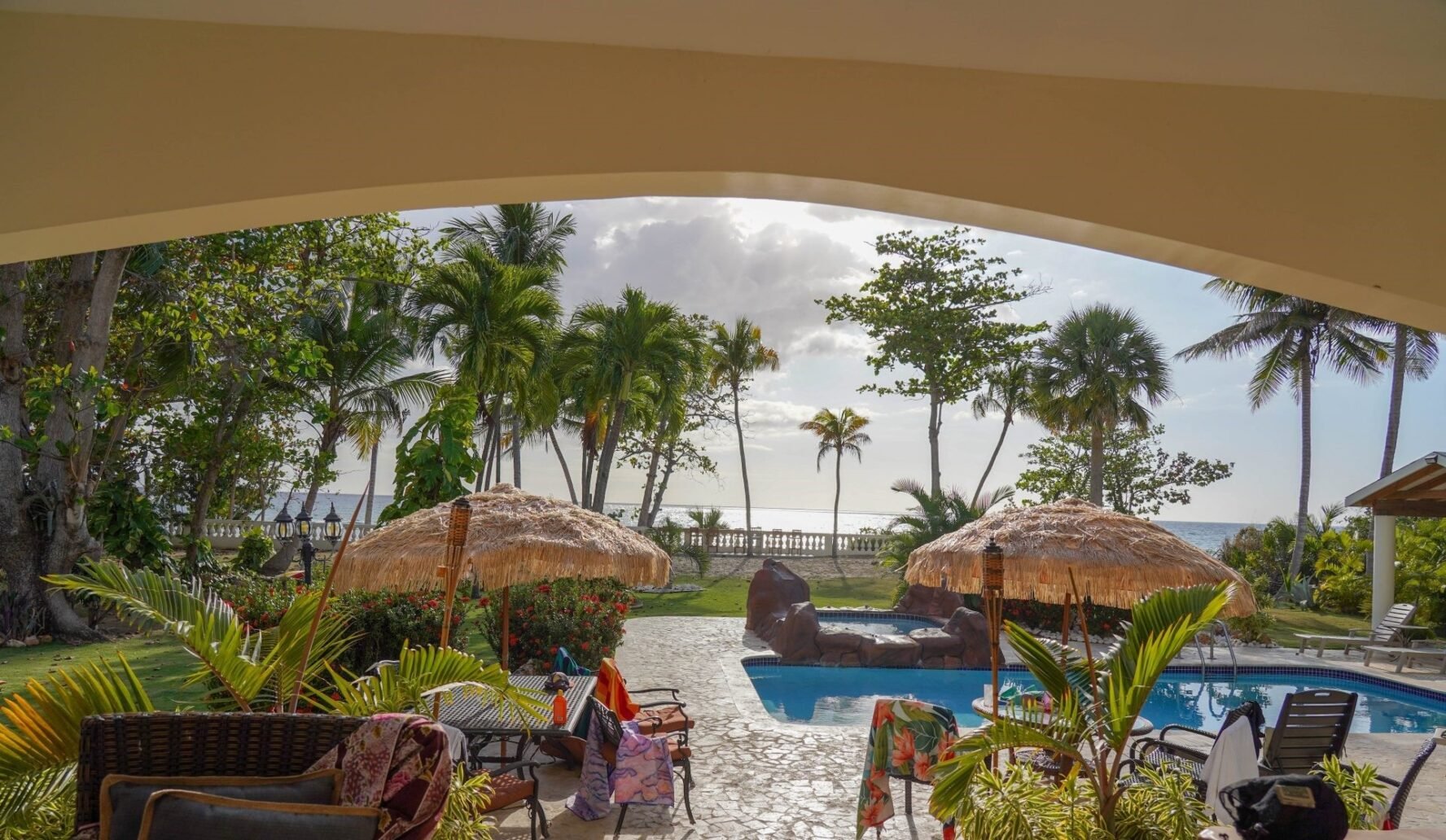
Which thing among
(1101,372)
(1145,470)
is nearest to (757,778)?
(1101,372)

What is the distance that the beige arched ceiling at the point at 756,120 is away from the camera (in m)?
2.48

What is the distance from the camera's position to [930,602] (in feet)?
56.7

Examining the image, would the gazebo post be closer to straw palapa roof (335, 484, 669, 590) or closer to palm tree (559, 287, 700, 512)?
palm tree (559, 287, 700, 512)

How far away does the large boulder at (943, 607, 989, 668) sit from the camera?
13516 mm

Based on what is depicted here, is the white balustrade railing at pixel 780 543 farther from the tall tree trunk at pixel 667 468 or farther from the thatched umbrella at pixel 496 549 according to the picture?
the thatched umbrella at pixel 496 549

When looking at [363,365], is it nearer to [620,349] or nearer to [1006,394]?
[620,349]

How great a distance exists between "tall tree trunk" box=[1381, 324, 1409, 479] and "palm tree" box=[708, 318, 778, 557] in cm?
1737

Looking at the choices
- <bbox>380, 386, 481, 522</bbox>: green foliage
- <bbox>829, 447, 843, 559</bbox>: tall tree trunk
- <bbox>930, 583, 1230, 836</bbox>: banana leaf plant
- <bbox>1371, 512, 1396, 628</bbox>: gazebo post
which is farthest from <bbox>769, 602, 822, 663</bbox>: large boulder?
A: <bbox>829, 447, 843, 559</bbox>: tall tree trunk

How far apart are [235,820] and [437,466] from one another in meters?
12.4

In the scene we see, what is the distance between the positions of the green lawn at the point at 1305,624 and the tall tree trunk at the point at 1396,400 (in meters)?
5.66

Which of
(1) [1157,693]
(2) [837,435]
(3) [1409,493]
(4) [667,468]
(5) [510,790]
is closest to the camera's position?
(5) [510,790]

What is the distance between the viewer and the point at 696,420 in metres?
33.6

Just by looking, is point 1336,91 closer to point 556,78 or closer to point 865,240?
point 556,78

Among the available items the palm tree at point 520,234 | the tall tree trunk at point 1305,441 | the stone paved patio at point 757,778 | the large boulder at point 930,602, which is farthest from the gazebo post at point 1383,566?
the palm tree at point 520,234
